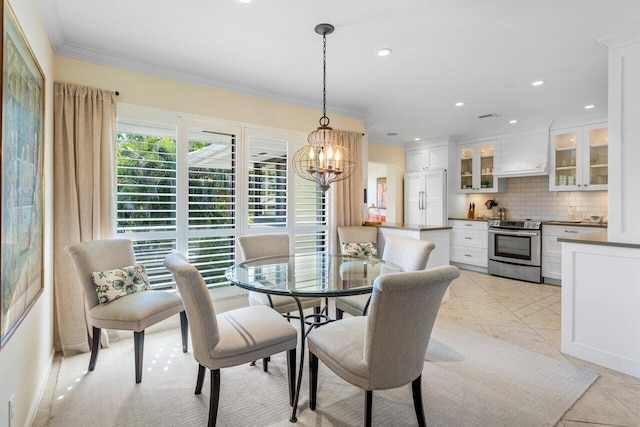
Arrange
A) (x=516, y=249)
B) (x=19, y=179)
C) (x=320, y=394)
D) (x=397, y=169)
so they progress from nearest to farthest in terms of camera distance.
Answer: (x=19, y=179) < (x=320, y=394) < (x=516, y=249) < (x=397, y=169)

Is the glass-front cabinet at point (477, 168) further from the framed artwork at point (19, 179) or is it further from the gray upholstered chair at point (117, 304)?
the framed artwork at point (19, 179)

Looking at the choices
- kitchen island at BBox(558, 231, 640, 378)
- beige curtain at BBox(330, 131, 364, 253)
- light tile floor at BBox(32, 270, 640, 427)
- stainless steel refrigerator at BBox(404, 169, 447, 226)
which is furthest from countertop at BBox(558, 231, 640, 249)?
stainless steel refrigerator at BBox(404, 169, 447, 226)

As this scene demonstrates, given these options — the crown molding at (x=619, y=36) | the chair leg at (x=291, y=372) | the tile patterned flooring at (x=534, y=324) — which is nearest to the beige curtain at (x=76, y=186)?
the chair leg at (x=291, y=372)

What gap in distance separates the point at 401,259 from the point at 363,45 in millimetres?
1862

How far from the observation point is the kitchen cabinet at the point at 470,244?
234 inches

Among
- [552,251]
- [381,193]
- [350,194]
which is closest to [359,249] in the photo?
[350,194]

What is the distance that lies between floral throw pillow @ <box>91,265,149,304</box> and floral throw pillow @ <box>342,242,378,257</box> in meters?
2.16

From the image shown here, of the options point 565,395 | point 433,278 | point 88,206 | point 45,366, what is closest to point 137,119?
point 88,206

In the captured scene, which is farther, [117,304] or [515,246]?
[515,246]

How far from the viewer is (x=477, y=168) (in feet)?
20.4

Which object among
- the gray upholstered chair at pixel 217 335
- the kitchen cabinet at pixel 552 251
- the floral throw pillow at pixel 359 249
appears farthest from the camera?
the kitchen cabinet at pixel 552 251

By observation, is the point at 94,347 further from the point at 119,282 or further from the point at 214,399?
the point at 214,399

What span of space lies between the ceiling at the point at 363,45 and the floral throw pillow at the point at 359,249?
1839mm

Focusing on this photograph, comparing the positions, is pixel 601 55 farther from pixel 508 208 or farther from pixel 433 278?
pixel 508 208
